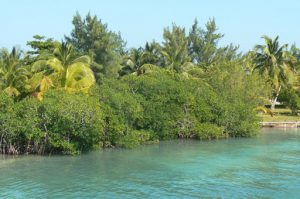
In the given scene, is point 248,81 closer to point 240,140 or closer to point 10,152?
point 240,140

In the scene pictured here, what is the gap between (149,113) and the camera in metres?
34.6

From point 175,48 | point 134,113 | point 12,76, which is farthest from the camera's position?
point 175,48

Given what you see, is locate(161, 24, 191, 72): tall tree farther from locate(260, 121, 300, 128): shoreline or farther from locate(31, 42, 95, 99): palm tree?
locate(31, 42, 95, 99): palm tree

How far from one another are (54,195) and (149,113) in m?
16.4

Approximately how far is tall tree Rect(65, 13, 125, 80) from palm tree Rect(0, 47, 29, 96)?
799cm

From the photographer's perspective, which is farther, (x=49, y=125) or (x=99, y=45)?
(x=99, y=45)

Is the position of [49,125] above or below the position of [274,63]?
below

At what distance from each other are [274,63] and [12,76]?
30125 mm

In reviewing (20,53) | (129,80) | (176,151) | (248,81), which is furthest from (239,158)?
(20,53)

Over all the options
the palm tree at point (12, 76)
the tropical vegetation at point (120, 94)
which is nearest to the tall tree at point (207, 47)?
the tropical vegetation at point (120, 94)

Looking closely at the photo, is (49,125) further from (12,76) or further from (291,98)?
(291,98)

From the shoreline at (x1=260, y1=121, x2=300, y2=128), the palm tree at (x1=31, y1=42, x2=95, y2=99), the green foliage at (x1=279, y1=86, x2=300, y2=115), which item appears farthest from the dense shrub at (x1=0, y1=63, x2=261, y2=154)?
the green foliage at (x1=279, y1=86, x2=300, y2=115)

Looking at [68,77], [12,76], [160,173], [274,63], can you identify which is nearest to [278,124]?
[274,63]

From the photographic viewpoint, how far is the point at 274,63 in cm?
5438
